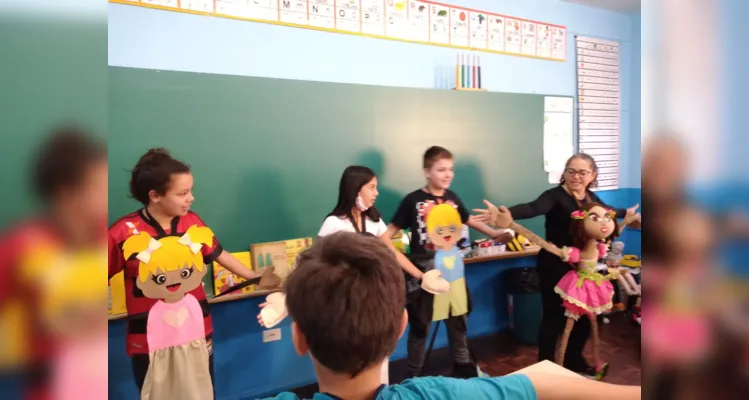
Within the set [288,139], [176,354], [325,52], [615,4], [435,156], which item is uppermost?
[615,4]

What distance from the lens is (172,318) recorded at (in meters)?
1.90

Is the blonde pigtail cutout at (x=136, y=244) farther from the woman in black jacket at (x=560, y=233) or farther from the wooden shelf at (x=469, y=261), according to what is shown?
the woman in black jacket at (x=560, y=233)

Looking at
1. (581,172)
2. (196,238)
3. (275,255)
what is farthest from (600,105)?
(196,238)

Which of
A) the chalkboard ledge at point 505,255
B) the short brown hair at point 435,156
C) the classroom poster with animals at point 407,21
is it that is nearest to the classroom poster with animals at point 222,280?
the short brown hair at point 435,156

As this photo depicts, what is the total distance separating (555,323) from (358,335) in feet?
7.10

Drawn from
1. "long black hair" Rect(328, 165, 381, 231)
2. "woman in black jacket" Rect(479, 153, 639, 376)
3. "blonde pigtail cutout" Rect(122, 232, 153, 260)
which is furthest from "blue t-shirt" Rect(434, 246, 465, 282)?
"blonde pigtail cutout" Rect(122, 232, 153, 260)

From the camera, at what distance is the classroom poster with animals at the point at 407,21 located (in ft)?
8.66

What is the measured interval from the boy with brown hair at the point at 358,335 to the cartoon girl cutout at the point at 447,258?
5.68 feet

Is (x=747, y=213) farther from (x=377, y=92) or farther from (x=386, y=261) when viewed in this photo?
(x=377, y=92)

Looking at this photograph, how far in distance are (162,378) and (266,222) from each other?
3.31 ft

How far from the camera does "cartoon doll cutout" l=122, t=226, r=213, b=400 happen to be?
186 cm

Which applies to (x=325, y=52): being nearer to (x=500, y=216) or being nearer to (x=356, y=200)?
(x=356, y=200)

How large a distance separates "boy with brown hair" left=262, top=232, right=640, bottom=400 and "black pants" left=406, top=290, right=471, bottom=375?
177 cm

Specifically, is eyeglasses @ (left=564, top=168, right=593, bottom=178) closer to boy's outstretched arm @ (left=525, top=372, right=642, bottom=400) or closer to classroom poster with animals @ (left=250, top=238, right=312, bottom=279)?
classroom poster with animals @ (left=250, top=238, right=312, bottom=279)
